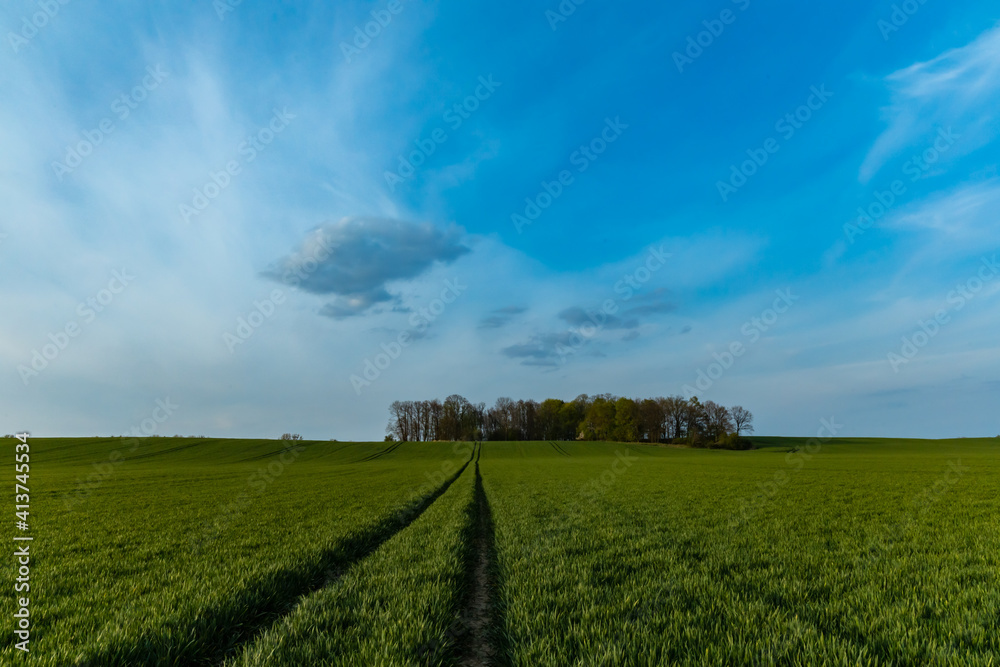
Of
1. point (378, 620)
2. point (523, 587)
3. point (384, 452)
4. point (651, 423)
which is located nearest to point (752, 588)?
point (523, 587)

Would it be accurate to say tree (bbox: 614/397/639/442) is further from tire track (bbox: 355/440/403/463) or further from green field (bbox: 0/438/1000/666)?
green field (bbox: 0/438/1000/666)

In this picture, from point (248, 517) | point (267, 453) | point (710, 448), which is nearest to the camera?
point (248, 517)

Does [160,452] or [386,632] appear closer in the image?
[386,632]

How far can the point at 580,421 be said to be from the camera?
433 ft

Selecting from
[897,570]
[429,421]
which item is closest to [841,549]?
[897,570]

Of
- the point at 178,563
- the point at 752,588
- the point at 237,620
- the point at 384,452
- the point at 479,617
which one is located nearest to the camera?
the point at 237,620

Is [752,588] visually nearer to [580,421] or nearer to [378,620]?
[378,620]

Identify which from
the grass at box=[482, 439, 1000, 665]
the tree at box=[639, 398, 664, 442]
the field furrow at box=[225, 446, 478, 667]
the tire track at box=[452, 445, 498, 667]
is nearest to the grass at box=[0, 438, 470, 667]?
the field furrow at box=[225, 446, 478, 667]

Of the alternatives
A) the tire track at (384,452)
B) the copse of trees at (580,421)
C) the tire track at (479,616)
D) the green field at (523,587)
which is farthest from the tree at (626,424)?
the tire track at (479,616)

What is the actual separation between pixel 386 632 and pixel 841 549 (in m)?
10.00

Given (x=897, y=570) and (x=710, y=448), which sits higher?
(x=897, y=570)

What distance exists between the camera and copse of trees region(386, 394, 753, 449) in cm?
11262

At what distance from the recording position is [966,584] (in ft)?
22.3

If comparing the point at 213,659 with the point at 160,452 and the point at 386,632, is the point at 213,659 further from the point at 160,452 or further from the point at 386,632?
the point at 160,452
